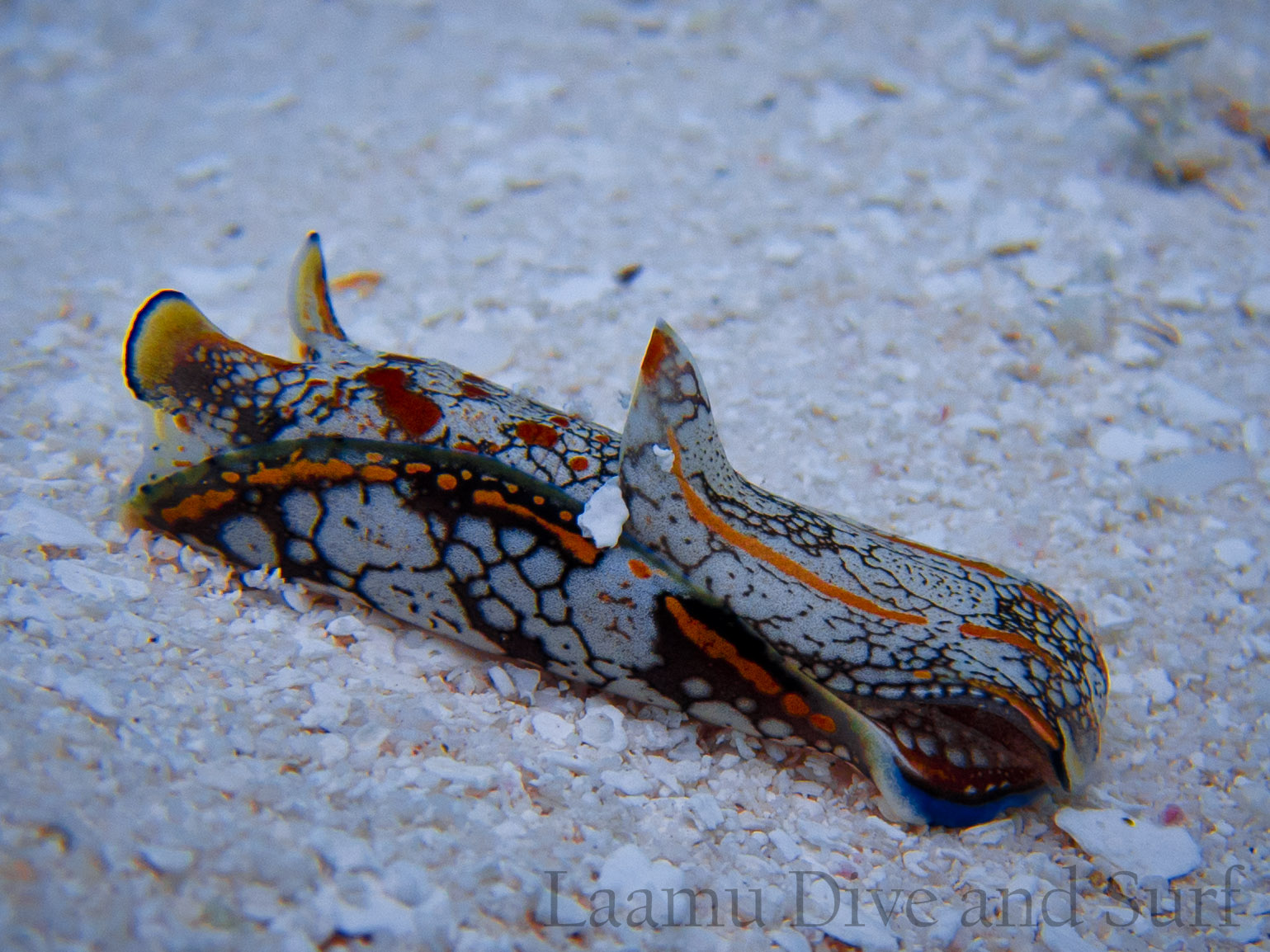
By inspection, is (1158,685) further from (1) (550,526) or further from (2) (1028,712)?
(1) (550,526)

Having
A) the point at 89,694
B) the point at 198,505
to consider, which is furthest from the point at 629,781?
the point at 198,505

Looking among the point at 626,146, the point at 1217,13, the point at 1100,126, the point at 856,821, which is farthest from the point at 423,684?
the point at 1217,13

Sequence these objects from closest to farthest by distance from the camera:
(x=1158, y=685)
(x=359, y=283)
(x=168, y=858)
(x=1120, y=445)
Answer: (x=168, y=858), (x=1158, y=685), (x=1120, y=445), (x=359, y=283)

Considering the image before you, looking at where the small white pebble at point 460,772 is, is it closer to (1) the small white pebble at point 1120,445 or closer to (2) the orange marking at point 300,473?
(2) the orange marking at point 300,473

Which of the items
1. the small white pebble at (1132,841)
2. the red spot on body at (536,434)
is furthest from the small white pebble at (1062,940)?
the red spot on body at (536,434)

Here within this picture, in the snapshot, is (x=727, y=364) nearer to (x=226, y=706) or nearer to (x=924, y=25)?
(x=226, y=706)
